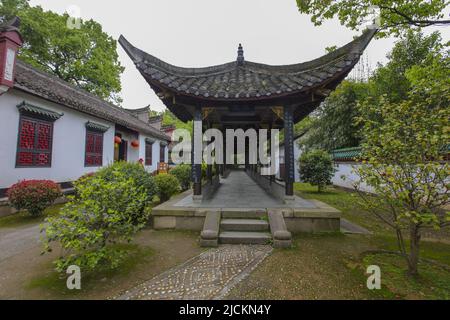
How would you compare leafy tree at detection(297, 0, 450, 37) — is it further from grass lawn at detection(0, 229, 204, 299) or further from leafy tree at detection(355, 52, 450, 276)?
grass lawn at detection(0, 229, 204, 299)

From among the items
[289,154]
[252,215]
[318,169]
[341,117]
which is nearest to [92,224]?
[252,215]

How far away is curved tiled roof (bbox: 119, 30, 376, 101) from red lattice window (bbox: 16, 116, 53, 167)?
503 cm

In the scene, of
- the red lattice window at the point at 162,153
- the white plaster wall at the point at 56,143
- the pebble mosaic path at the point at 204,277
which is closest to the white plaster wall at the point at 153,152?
the red lattice window at the point at 162,153

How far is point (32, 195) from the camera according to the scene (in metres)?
5.35

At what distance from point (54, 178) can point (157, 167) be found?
377 inches

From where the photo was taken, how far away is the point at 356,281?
2529 millimetres

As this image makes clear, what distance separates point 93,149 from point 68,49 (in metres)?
11.9

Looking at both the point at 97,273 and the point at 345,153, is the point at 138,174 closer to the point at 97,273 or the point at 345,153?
the point at 97,273

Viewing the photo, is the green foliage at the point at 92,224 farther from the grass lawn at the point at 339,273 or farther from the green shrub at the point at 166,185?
the green shrub at the point at 166,185

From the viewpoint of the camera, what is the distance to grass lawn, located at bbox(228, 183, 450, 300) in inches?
90.0

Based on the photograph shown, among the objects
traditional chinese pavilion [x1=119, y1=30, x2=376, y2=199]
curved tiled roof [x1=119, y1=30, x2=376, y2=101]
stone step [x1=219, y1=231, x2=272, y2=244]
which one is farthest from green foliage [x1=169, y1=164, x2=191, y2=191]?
stone step [x1=219, y1=231, x2=272, y2=244]

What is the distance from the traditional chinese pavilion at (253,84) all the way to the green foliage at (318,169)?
4238mm
